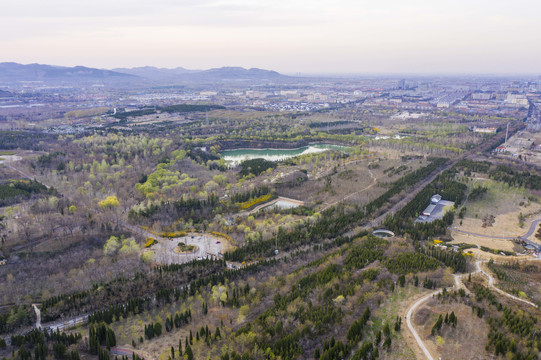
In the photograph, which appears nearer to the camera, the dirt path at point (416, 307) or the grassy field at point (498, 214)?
the dirt path at point (416, 307)

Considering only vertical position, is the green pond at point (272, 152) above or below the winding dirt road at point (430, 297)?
above

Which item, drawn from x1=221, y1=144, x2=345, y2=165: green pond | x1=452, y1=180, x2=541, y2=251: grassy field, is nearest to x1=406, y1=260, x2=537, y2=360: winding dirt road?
x1=452, y1=180, x2=541, y2=251: grassy field

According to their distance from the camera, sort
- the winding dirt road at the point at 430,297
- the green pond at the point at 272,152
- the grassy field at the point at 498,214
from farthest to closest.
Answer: the green pond at the point at 272,152 < the grassy field at the point at 498,214 < the winding dirt road at the point at 430,297

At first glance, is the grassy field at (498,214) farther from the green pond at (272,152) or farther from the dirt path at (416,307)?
the green pond at (272,152)

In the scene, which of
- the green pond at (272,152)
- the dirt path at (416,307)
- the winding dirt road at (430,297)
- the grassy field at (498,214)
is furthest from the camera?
the green pond at (272,152)

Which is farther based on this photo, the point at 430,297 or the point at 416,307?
the point at 430,297

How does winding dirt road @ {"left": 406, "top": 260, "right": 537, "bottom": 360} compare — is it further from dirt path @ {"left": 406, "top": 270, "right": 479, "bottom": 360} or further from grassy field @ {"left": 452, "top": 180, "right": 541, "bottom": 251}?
grassy field @ {"left": 452, "top": 180, "right": 541, "bottom": 251}

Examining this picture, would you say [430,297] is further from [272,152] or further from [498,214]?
[272,152]

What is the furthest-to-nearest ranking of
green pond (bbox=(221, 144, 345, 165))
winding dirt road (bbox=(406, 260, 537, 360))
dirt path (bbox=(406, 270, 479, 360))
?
green pond (bbox=(221, 144, 345, 165))
winding dirt road (bbox=(406, 260, 537, 360))
dirt path (bbox=(406, 270, 479, 360))

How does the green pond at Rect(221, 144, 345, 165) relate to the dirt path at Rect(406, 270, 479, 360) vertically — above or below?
above

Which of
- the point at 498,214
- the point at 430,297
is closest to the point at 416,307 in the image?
the point at 430,297

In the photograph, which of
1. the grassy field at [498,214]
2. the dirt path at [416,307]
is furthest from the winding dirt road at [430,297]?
the grassy field at [498,214]

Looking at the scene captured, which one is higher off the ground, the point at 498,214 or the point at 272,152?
the point at 272,152
